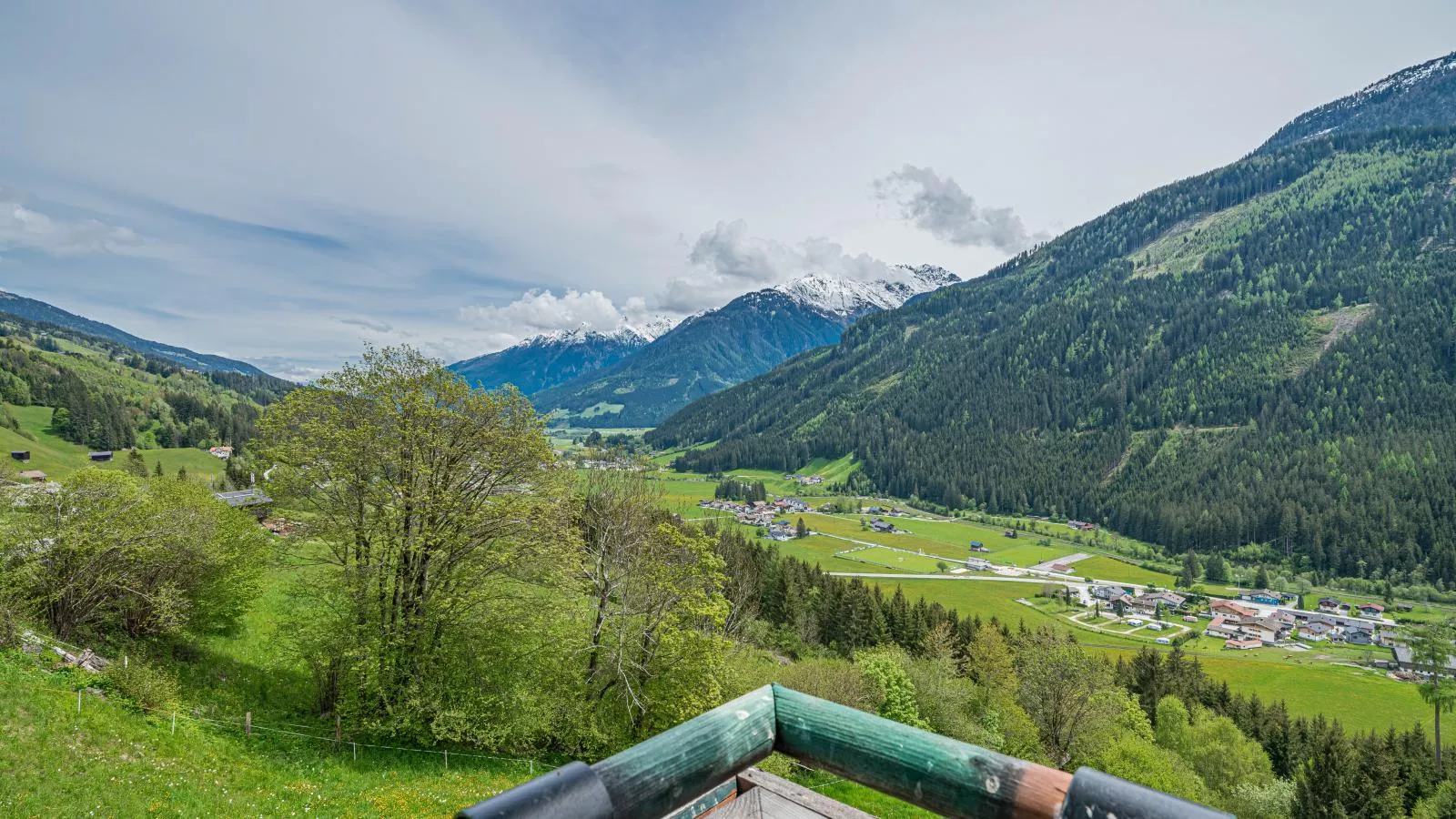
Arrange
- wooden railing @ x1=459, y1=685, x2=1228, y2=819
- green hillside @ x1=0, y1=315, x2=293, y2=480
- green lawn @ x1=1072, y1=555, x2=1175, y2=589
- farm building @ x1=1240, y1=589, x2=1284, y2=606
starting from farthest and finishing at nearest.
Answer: green lawn @ x1=1072, y1=555, x2=1175, y2=589, farm building @ x1=1240, y1=589, x2=1284, y2=606, green hillside @ x1=0, y1=315, x2=293, y2=480, wooden railing @ x1=459, y1=685, x2=1228, y2=819

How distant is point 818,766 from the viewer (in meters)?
2.14

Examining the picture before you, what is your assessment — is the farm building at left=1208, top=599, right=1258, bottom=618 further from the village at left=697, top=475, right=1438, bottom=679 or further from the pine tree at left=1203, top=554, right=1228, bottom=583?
the pine tree at left=1203, top=554, right=1228, bottom=583

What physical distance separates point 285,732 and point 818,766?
20738mm

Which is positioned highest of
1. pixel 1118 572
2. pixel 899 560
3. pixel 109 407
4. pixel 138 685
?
pixel 109 407

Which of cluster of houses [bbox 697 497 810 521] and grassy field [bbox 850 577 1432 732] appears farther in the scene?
cluster of houses [bbox 697 497 810 521]

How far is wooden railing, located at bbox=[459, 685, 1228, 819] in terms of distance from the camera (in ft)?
4.62

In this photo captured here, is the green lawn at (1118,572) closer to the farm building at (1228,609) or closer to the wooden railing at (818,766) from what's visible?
the farm building at (1228,609)

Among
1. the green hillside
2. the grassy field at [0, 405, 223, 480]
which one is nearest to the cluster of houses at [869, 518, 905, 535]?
the green hillside

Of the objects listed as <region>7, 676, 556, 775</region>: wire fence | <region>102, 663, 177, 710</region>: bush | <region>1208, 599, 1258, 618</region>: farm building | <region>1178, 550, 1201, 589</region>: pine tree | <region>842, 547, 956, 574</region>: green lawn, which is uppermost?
<region>102, 663, 177, 710</region>: bush

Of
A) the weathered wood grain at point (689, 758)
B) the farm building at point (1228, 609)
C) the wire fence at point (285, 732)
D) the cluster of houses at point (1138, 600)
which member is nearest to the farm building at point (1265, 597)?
the farm building at point (1228, 609)

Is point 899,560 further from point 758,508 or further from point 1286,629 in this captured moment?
point 1286,629

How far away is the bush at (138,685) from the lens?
46.8 ft

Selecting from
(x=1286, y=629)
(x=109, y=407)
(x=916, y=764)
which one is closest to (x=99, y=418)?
(x=109, y=407)

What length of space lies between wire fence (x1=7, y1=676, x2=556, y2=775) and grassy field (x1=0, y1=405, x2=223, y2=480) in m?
91.3
